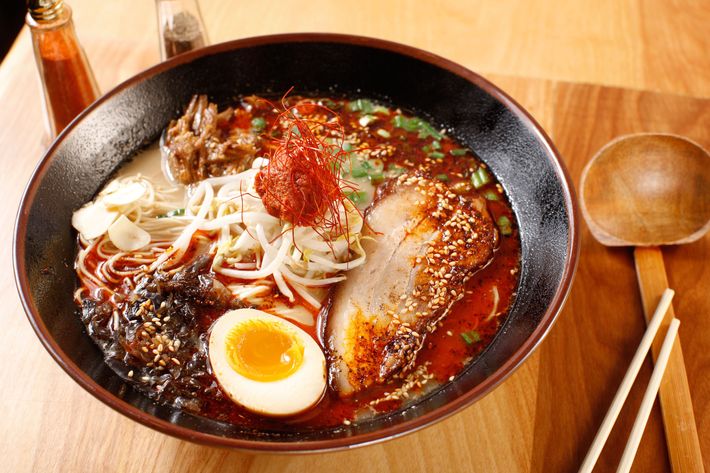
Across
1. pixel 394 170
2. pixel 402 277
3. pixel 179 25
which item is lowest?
pixel 402 277

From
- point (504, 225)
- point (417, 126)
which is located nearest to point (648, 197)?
point (504, 225)

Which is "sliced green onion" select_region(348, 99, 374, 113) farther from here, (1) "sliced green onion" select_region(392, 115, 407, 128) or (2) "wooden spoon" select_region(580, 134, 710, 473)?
(2) "wooden spoon" select_region(580, 134, 710, 473)

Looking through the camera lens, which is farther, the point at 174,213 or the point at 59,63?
the point at 59,63

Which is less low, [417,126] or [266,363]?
[417,126]

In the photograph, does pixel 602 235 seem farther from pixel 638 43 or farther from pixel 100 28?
pixel 100 28

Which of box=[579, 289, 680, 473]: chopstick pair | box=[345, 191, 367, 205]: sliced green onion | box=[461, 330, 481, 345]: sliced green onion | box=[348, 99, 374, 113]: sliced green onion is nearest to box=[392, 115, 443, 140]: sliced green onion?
box=[348, 99, 374, 113]: sliced green onion

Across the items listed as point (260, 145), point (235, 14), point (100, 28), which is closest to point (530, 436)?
point (260, 145)

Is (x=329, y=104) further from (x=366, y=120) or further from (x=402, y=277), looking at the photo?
(x=402, y=277)

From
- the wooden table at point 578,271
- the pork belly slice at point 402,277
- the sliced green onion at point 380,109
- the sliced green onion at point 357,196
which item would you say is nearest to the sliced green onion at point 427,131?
the sliced green onion at point 380,109
